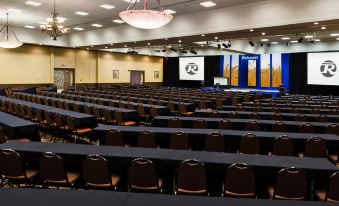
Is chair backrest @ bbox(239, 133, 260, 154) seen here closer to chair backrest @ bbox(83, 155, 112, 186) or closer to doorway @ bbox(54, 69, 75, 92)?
chair backrest @ bbox(83, 155, 112, 186)

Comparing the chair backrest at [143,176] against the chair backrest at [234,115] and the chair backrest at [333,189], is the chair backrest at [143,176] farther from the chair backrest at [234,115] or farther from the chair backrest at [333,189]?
the chair backrest at [234,115]

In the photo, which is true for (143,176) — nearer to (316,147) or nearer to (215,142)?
(215,142)

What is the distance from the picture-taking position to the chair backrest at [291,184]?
352 centimetres

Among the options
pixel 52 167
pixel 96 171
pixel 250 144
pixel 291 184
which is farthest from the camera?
pixel 250 144

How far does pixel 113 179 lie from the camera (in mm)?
4379

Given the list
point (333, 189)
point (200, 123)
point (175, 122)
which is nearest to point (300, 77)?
point (200, 123)

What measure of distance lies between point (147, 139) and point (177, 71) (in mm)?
27559

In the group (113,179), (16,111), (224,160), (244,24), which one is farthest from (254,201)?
(244,24)

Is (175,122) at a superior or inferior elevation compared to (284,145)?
superior

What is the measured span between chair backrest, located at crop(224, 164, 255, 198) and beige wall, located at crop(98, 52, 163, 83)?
24.1 m

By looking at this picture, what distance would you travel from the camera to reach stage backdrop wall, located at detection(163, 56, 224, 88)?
30.1 meters

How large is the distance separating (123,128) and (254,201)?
14.2 ft

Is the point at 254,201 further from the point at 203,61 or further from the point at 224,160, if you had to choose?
the point at 203,61

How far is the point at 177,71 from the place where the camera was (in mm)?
33125
